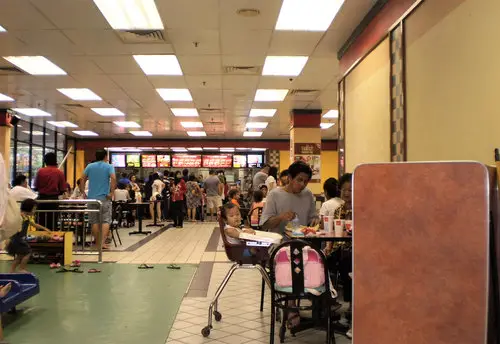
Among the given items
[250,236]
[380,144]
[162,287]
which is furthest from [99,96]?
[250,236]

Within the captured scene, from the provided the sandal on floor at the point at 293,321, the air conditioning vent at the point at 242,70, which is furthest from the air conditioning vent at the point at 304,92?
the sandal on floor at the point at 293,321

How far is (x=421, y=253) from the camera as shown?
7.40 ft

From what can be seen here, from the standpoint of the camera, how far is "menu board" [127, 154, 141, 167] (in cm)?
2000

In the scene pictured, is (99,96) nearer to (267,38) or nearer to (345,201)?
(267,38)

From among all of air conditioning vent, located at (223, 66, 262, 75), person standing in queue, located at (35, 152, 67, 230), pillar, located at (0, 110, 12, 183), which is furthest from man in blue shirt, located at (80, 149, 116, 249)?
pillar, located at (0, 110, 12, 183)

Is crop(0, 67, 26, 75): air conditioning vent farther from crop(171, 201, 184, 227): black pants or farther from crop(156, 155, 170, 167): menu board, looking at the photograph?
crop(156, 155, 170, 167): menu board

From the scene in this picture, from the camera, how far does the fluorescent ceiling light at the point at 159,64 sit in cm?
711

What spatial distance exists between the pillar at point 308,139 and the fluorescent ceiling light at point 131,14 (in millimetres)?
6307

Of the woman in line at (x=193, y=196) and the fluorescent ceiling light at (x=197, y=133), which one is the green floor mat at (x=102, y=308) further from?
the fluorescent ceiling light at (x=197, y=133)

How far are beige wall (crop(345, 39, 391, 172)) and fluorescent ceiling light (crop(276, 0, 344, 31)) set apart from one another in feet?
2.32

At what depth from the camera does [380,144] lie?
524 centimetres

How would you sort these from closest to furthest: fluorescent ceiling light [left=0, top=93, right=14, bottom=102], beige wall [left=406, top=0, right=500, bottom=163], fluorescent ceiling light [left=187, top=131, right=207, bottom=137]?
beige wall [left=406, top=0, right=500, bottom=163], fluorescent ceiling light [left=0, top=93, right=14, bottom=102], fluorescent ceiling light [left=187, top=131, right=207, bottom=137]

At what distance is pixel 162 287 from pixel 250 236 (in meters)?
2.21

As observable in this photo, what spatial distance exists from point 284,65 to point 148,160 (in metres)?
13.5
